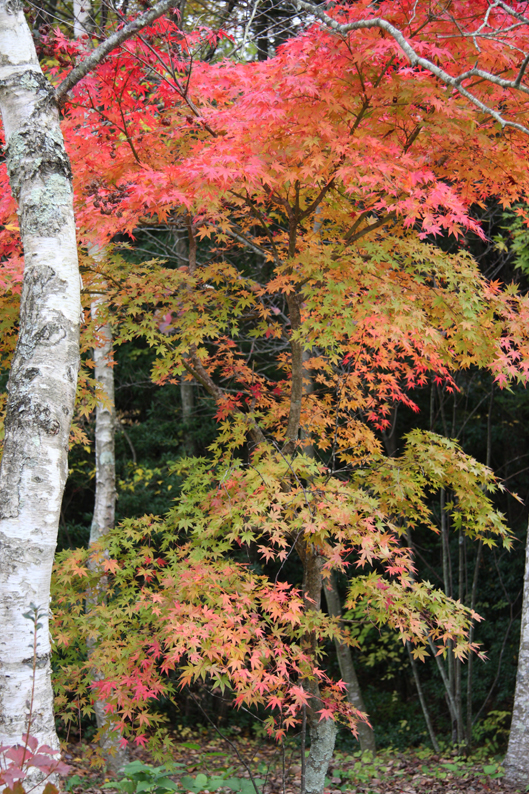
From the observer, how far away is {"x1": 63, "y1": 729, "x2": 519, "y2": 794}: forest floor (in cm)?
457

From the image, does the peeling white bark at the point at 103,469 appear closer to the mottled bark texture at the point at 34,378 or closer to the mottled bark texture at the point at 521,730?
the mottled bark texture at the point at 34,378

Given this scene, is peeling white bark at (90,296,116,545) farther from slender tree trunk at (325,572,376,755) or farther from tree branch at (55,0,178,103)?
tree branch at (55,0,178,103)

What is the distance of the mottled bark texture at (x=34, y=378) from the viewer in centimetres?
214

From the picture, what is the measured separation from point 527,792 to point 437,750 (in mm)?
2057

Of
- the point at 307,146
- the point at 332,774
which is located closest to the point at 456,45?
the point at 307,146

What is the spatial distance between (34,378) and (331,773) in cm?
559

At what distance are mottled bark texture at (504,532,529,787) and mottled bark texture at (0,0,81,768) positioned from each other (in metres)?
4.33

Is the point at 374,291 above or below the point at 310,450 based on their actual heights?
above

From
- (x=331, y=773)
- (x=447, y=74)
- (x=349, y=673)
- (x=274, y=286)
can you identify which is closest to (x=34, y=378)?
(x=274, y=286)

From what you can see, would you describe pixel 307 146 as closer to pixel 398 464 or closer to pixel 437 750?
pixel 398 464

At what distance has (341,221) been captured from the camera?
4273 mm

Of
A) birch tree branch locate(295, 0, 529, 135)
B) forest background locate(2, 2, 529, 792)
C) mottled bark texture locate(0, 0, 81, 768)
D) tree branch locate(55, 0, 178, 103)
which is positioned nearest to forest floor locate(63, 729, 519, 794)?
forest background locate(2, 2, 529, 792)

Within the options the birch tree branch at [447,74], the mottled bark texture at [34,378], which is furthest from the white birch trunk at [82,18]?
the birch tree branch at [447,74]

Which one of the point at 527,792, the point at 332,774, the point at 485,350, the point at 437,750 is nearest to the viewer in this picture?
the point at 485,350
